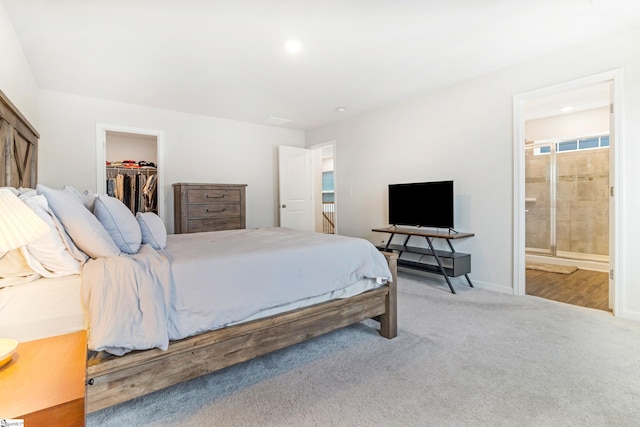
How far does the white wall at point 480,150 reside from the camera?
8.49 ft

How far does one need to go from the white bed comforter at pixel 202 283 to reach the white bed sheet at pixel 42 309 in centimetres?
10

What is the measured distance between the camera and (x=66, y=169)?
3.92m

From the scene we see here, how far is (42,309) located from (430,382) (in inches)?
75.6

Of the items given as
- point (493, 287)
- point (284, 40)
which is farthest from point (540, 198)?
point (284, 40)

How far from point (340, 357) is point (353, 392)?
37cm

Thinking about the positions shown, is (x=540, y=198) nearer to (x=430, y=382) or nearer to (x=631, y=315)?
(x=631, y=315)

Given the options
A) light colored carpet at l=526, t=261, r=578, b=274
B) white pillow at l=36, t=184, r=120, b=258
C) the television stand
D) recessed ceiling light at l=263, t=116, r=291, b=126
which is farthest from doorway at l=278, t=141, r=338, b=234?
white pillow at l=36, t=184, r=120, b=258

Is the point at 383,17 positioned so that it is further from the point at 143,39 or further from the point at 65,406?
the point at 65,406

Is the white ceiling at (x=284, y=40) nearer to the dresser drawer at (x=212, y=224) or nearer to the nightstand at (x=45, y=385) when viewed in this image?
the dresser drawer at (x=212, y=224)

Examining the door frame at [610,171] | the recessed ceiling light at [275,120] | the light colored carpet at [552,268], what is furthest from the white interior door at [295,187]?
the light colored carpet at [552,268]

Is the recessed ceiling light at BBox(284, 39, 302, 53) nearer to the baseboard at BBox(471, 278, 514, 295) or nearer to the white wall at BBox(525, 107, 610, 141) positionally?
the baseboard at BBox(471, 278, 514, 295)

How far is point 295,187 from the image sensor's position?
18.6 feet

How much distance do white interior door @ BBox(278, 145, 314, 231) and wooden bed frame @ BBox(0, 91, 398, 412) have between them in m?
3.35

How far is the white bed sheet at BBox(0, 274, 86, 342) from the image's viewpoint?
1.24 meters
